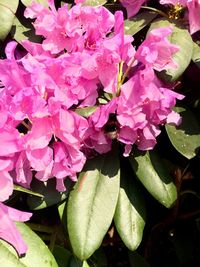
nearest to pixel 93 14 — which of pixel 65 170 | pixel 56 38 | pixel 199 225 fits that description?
pixel 56 38

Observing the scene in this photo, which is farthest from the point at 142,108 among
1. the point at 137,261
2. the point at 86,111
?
the point at 137,261

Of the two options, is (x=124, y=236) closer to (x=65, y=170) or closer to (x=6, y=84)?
(x=65, y=170)

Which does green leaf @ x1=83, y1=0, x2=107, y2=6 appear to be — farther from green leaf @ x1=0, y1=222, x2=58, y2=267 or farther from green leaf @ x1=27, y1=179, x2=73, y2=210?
green leaf @ x1=0, y1=222, x2=58, y2=267

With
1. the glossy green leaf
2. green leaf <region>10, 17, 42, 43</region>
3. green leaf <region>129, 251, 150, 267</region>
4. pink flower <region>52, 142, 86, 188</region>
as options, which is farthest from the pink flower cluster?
green leaf <region>129, 251, 150, 267</region>

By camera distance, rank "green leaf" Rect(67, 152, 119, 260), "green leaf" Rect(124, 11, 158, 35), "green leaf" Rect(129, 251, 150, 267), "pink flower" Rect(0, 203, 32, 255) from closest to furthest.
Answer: "pink flower" Rect(0, 203, 32, 255), "green leaf" Rect(67, 152, 119, 260), "green leaf" Rect(124, 11, 158, 35), "green leaf" Rect(129, 251, 150, 267)

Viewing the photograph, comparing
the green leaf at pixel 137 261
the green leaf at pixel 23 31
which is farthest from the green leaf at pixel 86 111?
the green leaf at pixel 137 261

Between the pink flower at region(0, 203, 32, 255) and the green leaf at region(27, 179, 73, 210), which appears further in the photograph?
the green leaf at region(27, 179, 73, 210)
